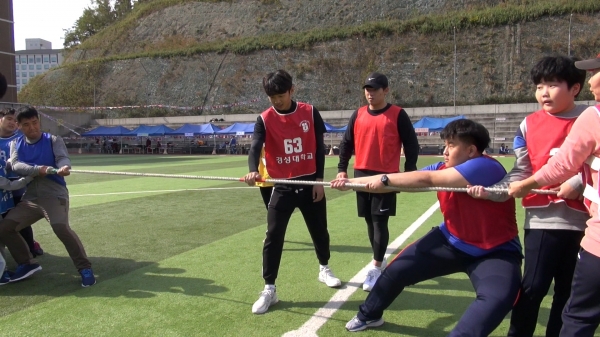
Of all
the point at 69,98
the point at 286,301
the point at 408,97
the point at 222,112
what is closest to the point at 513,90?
the point at 408,97

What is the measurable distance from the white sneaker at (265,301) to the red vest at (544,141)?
2.17 metres

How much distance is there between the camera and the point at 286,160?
441cm

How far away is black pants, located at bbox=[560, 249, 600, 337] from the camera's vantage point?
7.91 ft

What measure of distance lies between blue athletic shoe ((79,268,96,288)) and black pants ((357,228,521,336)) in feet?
9.08

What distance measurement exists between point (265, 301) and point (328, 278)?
33.3 inches

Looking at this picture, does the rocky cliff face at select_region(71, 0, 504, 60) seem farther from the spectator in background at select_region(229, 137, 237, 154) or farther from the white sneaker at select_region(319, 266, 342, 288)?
the white sneaker at select_region(319, 266, 342, 288)

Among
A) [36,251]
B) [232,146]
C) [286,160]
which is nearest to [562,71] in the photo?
[286,160]

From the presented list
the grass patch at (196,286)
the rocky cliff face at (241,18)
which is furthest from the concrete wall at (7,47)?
the grass patch at (196,286)

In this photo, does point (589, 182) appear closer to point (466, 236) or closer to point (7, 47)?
point (466, 236)

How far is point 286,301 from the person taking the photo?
420cm

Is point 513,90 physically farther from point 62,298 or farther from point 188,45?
point 62,298

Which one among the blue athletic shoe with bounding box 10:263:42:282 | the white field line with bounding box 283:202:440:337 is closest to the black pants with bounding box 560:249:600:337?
the white field line with bounding box 283:202:440:337

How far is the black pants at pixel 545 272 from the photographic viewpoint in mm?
2930

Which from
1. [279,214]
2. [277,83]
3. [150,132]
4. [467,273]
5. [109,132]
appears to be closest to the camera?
[467,273]
